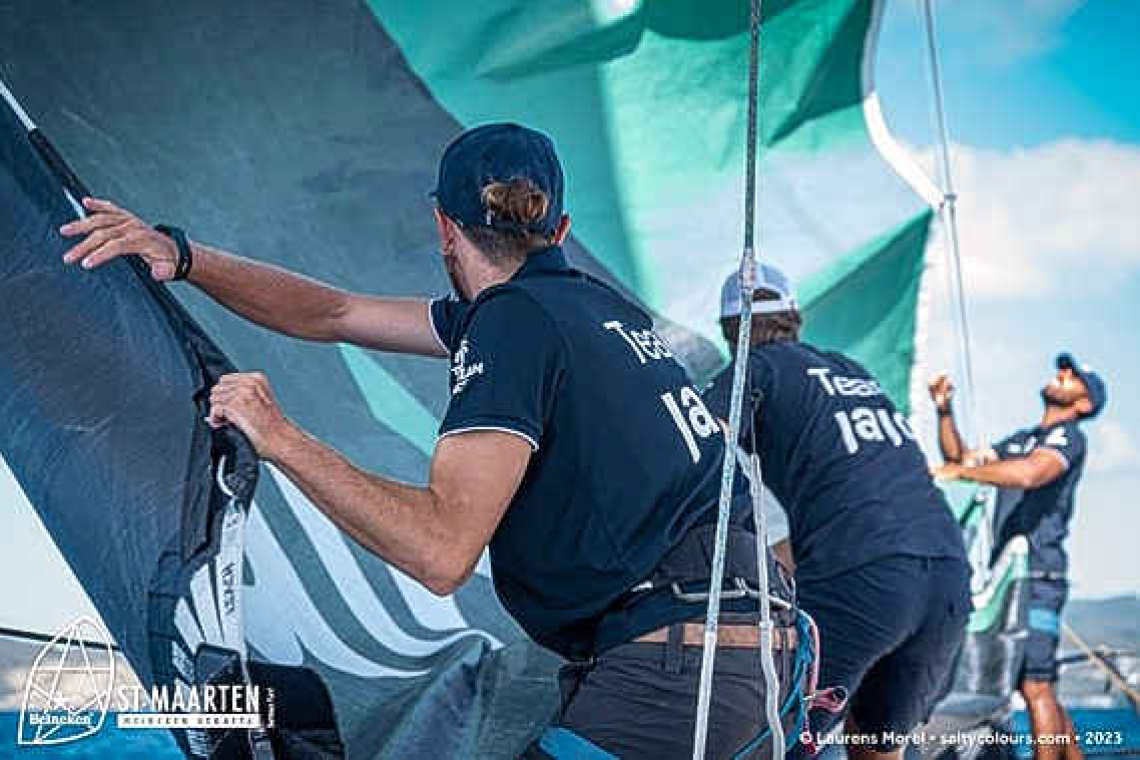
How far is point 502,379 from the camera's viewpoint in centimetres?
172

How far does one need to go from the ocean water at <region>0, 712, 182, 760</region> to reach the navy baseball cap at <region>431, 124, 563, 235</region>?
1167 millimetres

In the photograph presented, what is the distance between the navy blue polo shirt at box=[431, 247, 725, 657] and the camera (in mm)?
1749

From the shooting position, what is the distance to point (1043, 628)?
5145 mm

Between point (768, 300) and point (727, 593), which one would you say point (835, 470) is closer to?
point (768, 300)

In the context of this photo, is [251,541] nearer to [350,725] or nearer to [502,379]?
[350,725]

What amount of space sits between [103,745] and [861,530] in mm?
1487

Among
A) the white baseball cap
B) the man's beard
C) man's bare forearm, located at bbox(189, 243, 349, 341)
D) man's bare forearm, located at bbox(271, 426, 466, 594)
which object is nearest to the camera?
man's bare forearm, located at bbox(271, 426, 466, 594)

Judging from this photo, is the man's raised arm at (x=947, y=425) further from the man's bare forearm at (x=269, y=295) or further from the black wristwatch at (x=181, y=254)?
the black wristwatch at (x=181, y=254)

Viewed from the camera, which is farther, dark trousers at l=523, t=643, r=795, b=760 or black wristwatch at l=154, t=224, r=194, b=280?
black wristwatch at l=154, t=224, r=194, b=280

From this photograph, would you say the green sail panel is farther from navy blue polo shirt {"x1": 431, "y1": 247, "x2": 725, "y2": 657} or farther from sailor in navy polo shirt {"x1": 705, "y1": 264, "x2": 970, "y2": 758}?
navy blue polo shirt {"x1": 431, "y1": 247, "x2": 725, "y2": 657}

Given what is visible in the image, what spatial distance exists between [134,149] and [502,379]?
4.48 feet

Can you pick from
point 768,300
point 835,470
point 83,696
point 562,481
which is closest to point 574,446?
point 562,481

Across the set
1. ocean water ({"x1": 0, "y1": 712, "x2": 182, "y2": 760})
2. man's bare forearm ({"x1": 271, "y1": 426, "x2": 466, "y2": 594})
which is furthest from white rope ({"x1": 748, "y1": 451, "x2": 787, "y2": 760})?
ocean water ({"x1": 0, "y1": 712, "x2": 182, "y2": 760})

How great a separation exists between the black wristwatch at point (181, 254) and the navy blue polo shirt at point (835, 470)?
120 centimetres
